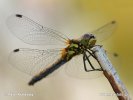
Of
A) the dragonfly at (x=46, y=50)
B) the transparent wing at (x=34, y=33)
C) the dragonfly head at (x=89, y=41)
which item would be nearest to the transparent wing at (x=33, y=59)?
the dragonfly at (x=46, y=50)

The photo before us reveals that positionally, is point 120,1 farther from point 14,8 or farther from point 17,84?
point 17,84

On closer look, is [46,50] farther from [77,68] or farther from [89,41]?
[89,41]

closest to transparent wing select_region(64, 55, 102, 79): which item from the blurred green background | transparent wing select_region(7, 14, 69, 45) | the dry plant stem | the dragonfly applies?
the dragonfly

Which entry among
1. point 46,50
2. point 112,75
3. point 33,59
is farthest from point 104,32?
point 112,75

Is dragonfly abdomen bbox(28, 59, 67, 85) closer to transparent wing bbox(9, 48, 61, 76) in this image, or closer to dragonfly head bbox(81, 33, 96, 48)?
transparent wing bbox(9, 48, 61, 76)

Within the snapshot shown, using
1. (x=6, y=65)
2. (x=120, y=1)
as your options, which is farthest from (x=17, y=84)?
(x=120, y=1)

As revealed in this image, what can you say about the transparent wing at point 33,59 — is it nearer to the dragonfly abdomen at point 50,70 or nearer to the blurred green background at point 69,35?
the dragonfly abdomen at point 50,70

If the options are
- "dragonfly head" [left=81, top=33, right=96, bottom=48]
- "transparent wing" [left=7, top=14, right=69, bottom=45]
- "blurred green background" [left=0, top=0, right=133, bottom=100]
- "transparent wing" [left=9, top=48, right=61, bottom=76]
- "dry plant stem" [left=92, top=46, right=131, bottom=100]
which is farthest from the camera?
"blurred green background" [left=0, top=0, right=133, bottom=100]
